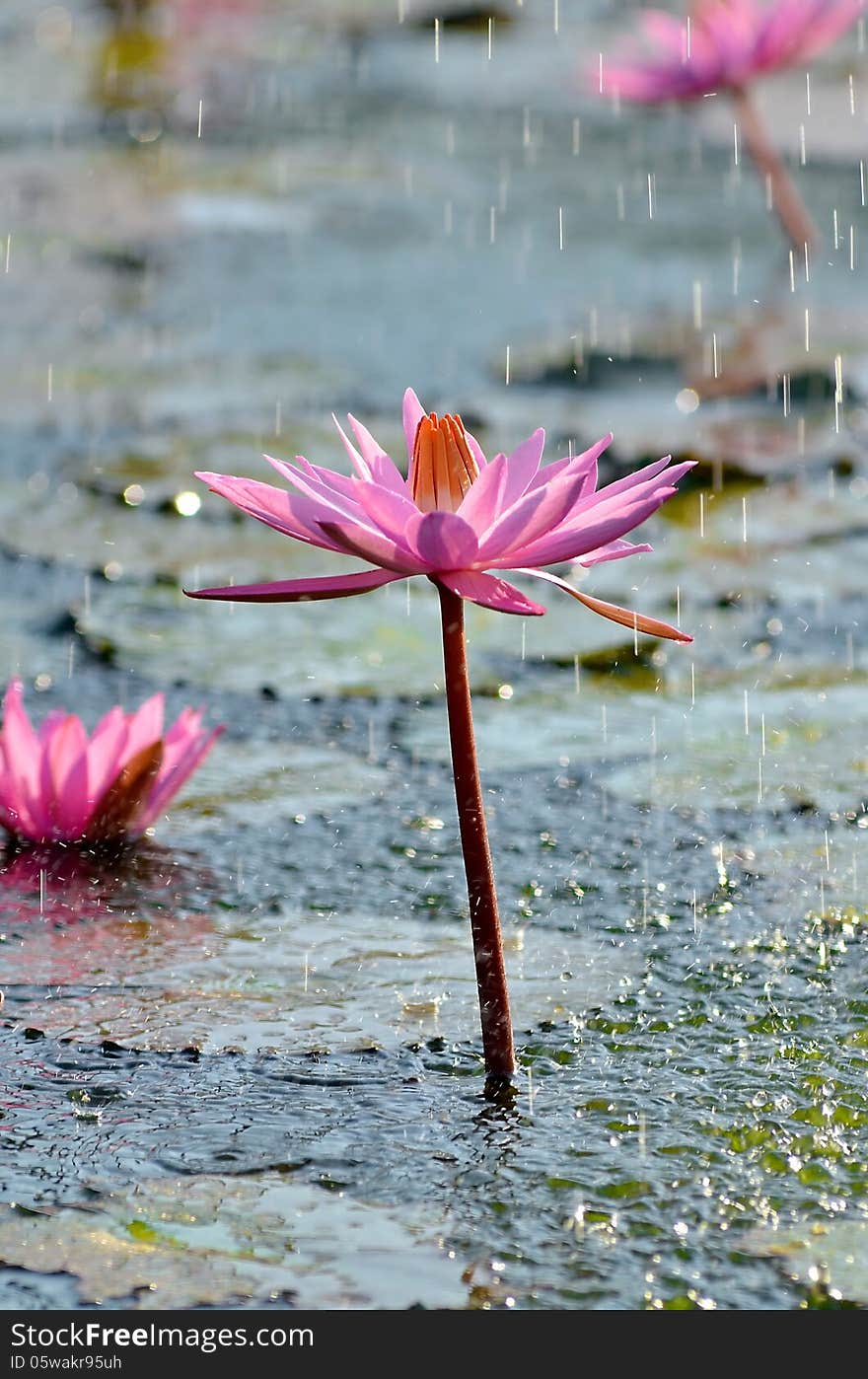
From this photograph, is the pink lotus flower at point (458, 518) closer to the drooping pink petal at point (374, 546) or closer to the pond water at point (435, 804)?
the drooping pink petal at point (374, 546)

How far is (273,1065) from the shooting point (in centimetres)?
150

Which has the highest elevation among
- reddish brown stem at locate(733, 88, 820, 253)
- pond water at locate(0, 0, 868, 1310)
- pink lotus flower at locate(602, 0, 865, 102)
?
pink lotus flower at locate(602, 0, 865, 102)

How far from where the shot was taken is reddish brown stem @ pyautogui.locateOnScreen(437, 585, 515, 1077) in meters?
1.38

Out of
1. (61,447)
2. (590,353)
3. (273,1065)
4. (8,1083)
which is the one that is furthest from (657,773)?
(590,353)

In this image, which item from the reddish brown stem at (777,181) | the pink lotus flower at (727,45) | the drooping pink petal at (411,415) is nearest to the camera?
the drooping pink petal at (411,415)

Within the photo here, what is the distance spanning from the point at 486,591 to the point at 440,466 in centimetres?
10

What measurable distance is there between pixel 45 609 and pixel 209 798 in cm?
73

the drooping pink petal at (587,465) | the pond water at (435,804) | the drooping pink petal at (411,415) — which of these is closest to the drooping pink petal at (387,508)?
the drooping pink petal at (587,465)

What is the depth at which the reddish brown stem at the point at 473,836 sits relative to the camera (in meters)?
1.38

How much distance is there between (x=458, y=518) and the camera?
1.28 metres

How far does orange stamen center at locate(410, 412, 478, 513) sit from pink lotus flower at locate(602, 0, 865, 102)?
135 inches

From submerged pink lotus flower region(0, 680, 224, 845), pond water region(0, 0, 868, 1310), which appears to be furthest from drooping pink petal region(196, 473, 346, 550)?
submerged pink lotus flower region(0, 680, 224, 845)

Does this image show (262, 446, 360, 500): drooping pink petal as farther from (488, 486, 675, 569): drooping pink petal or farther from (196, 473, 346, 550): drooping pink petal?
(488, 486, 675, 569): drooping pink petal

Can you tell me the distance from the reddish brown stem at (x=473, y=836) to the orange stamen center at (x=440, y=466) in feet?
0.22
